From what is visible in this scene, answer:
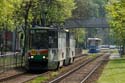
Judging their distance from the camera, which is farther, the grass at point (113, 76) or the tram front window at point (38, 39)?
the tram front window at point (38, 39)

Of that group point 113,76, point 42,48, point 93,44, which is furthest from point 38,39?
point 93,44

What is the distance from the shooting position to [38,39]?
33656 millimetres

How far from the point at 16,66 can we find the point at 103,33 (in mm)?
163310

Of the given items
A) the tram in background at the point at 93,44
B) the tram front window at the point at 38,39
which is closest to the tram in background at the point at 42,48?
the tram front window at the point at 38,39

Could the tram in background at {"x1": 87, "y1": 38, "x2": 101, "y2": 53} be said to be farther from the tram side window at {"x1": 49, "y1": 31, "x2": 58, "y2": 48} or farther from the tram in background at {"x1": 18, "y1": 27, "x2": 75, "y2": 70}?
the tram side window at {"x1": 49, "y1": 31, "x2": 58, "y2": 48}

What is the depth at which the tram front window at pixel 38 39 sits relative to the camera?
33312mm

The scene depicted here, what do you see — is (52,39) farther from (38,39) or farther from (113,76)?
(113,76)

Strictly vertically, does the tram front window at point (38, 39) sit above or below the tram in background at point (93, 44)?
above

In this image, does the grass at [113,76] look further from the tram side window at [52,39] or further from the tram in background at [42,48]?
the tram side window at [52,39]

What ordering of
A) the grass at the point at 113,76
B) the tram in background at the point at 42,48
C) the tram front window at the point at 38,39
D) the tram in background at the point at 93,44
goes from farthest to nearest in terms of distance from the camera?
the tram in background at the point at 93,44 < the tram front window at the point at 38,39 < the tram in background at the point at 42,48 < the grass at the point at 113,76

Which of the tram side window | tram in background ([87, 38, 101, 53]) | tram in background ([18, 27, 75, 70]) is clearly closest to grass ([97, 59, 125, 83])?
tram in background ([18, 27, 75, 70])

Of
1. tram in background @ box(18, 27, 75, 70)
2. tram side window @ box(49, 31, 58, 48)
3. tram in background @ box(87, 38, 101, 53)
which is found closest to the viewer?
tram in background @ box(18, 27, 75, 70)

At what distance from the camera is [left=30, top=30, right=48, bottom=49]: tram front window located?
3331cm

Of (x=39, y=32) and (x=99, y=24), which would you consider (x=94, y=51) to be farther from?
(x=39, y=32)
